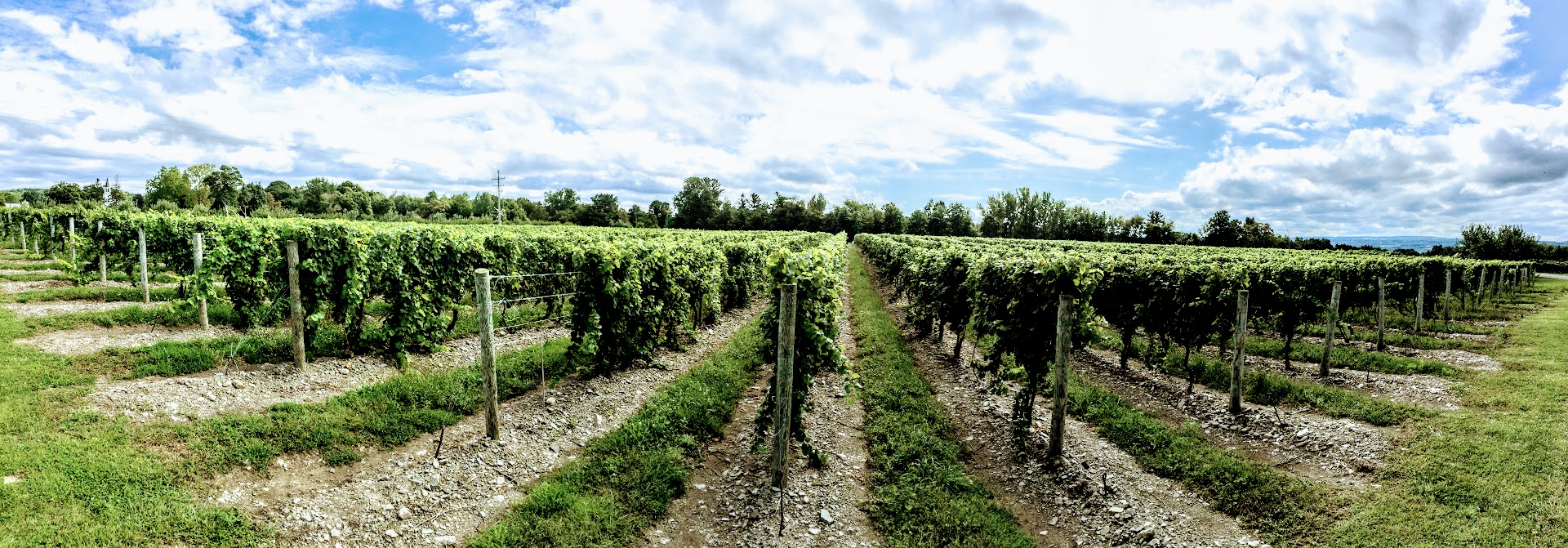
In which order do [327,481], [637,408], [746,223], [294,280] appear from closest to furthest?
[327,481]
[637,408]
[294,280]
[746,223]

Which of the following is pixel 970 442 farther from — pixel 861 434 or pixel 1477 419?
pixel 1477 419

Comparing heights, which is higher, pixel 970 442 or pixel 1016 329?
pixel 1016 329

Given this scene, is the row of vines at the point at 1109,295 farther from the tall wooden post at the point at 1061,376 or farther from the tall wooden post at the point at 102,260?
the tall wooden post at the point at 102,260

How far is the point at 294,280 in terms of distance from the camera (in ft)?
32.2

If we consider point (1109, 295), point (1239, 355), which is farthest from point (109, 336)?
point (1109, 295)

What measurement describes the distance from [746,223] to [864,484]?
329 ft

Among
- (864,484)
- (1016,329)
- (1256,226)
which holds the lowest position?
(864,484)

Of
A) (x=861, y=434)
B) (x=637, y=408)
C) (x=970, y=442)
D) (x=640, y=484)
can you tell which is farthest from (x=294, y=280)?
(x=970, y=442)

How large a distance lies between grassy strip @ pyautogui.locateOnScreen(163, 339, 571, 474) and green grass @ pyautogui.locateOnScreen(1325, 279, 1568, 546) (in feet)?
34.5

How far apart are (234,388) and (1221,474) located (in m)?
13.4

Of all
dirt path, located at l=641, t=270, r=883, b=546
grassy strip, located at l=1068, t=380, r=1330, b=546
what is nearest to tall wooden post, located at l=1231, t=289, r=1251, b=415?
grassy strip, located at l=1068, t=380, r=1330, b=546

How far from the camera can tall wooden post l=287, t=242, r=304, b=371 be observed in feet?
31.7

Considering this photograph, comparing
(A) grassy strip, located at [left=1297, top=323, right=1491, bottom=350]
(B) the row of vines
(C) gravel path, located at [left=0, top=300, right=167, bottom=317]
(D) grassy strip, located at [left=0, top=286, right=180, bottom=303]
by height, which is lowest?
(A) grassy strip, located at [left=1297, top=323, right=1491, bottom=350]

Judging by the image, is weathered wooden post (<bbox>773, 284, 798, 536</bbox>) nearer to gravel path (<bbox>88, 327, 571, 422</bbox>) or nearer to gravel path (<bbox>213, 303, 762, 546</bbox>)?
gravel path (<bbox>213, 303, 762, 546</bbox>)
